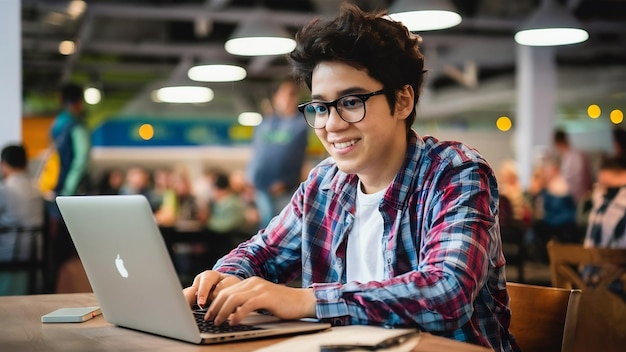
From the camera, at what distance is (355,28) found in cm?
177

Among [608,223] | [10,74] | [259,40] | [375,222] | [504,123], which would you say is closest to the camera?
[375,222]

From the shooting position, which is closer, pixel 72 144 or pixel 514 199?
pixel 72 144

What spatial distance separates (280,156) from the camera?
258 inches

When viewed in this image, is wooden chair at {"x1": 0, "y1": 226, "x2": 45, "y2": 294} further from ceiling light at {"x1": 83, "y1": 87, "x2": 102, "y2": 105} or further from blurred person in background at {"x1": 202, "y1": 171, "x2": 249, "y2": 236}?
ceiling light at {"x1": 83, "y1": 87, "x2": 102, "y2": 105}

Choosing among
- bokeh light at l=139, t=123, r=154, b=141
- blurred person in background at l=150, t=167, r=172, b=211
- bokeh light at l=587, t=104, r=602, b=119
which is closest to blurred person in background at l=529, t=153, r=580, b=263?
blurred person in background at l=150, t=167, r=172, b=211

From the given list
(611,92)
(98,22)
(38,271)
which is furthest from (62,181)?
(611,92)

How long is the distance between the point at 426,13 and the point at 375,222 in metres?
4.13

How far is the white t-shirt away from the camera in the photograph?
179cm

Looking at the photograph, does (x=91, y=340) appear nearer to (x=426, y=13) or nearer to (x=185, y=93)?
(x=426, y=13)

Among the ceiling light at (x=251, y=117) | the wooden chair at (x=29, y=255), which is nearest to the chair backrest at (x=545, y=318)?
the wooden chair at (x=29, y=255)

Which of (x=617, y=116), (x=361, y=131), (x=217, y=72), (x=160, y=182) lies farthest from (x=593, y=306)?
(x=617, y=116)

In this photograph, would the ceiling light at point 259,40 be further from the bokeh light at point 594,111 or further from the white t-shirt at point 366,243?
the bokeh light at point 594,111

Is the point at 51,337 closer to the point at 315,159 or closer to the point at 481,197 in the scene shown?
the point at 481,197

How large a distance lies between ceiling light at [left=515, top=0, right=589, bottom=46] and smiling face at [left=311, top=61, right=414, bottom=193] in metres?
4.79
